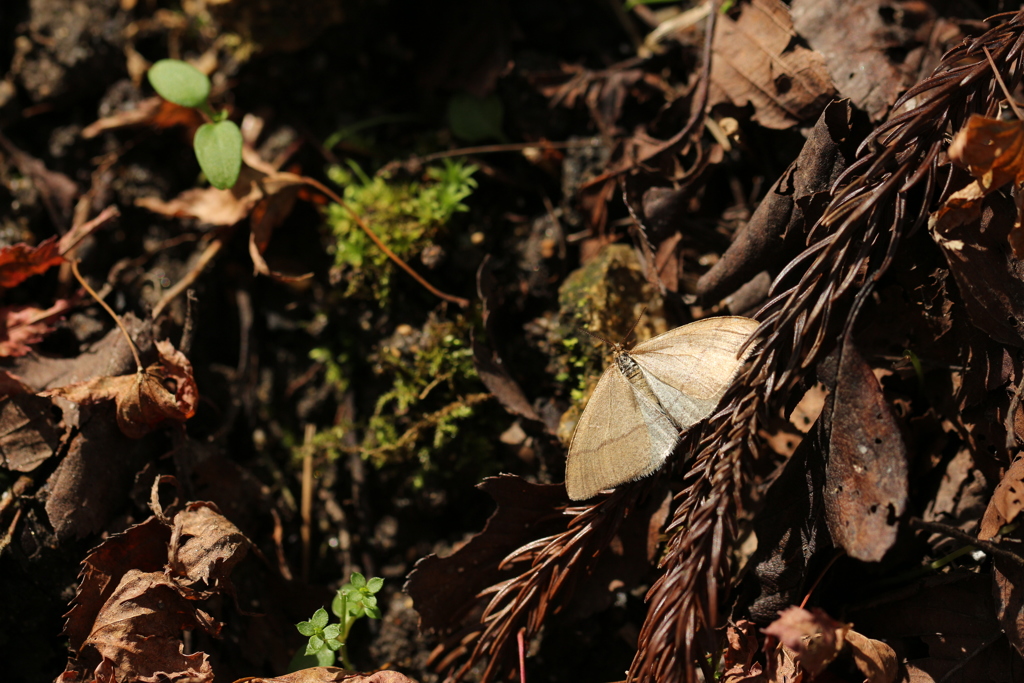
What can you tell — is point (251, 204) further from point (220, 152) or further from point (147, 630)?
point (147, 630)

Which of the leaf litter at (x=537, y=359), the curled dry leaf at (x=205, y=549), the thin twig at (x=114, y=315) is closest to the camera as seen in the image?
the leaf litter at (x=537, y=359)

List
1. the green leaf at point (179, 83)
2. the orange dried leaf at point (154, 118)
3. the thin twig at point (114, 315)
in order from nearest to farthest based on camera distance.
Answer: the thin twig at point (114, 315)
the green leaf at point (179, 83)
the orange dried leaf at point (154, 118)

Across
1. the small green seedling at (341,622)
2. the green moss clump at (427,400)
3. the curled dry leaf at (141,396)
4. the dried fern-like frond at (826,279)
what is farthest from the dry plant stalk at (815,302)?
the curled dry leaf at (141,396)

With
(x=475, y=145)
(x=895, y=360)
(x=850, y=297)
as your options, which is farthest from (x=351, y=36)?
(x=895, y=360)

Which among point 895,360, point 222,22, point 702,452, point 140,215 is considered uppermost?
point 222,22

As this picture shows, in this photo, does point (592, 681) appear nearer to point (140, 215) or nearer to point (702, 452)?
point (702, 452)

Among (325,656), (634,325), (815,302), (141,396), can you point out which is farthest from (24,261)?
(815,302)

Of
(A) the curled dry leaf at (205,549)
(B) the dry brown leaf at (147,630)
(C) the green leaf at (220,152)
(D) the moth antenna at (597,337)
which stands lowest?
(B) the dry brown leaf at (147,630)

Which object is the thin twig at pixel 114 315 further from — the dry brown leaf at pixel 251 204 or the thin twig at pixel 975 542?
the thin twig at pixel 975 542
